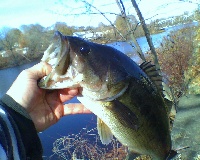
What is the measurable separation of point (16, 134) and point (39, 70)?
584 millimetres

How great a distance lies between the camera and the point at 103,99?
180 centimetres

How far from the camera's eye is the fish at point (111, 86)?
Answer: 1766 mm

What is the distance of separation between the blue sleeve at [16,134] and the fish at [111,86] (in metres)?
0.30

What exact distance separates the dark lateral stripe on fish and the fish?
38cm

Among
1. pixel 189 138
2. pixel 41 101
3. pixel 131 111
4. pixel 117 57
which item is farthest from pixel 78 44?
pixel 189 138

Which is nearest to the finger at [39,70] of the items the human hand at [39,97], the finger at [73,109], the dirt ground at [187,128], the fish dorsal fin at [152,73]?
the human hand at [39,97]

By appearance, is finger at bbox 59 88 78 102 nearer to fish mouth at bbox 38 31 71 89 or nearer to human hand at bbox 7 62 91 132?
human hand at bbox 7 62 91 132

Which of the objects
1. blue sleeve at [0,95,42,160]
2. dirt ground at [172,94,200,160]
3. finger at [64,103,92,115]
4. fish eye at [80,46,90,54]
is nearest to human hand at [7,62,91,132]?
finger at [64,103,92,115]

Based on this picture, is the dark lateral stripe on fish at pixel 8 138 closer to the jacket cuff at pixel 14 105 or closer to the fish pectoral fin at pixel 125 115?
the jacket cuff at pixel 14 105

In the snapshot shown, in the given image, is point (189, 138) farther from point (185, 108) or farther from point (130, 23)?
point (130, 23)

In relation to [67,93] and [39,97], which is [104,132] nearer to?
[67,93]

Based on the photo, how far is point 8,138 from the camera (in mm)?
1637

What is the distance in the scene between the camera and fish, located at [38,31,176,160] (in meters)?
1.77

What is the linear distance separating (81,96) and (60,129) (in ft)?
31.1
